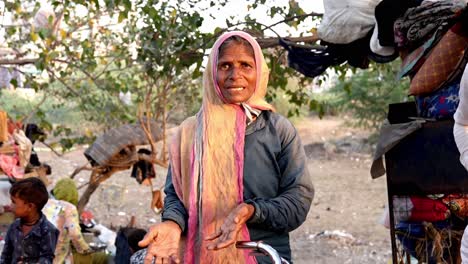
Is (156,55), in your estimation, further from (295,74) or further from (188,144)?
(188,144)

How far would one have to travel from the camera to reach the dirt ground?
1058 cm

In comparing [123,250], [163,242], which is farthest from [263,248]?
[123,250]

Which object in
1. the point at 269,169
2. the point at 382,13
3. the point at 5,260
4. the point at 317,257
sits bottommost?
the point at 317,257

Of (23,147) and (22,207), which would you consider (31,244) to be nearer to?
(22,207)

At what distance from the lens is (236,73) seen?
2.80 metres

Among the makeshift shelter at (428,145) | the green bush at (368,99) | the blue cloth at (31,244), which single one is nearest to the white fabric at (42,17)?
the blue cloth at (31,244)

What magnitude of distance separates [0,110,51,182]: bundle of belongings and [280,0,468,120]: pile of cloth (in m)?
3.64

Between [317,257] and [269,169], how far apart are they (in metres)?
7.45

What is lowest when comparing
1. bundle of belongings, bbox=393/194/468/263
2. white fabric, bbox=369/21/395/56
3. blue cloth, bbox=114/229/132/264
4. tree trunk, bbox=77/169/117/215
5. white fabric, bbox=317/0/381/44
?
tree trunk, bbox=77/169/117/215

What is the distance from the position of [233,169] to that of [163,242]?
346 millimetres

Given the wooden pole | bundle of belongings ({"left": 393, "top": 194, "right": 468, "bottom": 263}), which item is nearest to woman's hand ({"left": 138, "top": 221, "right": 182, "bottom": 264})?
bundle of belongings ({"left": 393, "top": 194, "right": 468, "bottom": 263})

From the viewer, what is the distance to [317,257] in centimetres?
1002

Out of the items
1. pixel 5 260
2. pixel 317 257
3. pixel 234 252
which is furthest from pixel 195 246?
pixel 317 257

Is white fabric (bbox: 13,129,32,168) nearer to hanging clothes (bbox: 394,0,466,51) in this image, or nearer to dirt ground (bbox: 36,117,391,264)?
dirt ground (bbox: 36,117,391,264)
